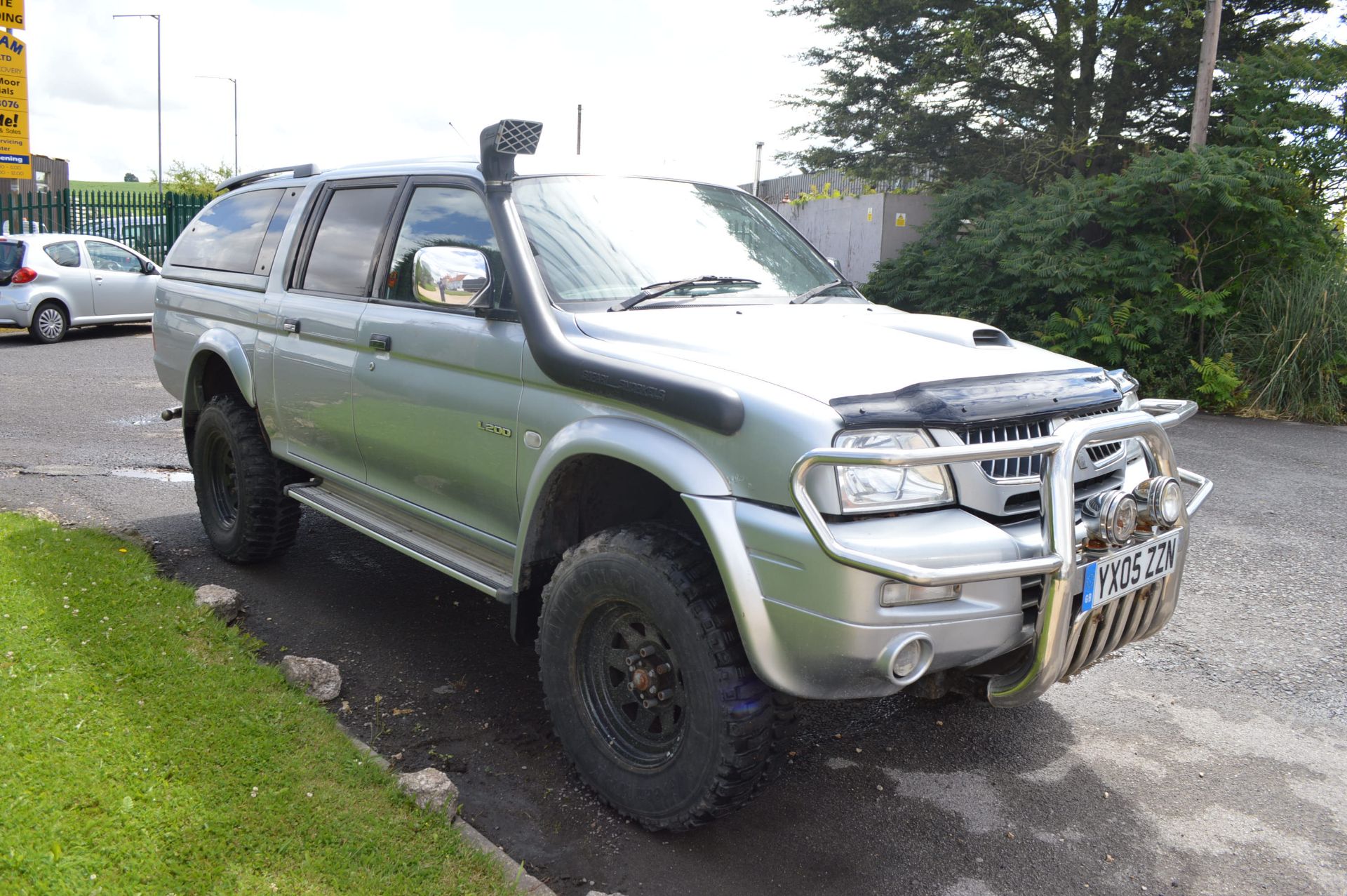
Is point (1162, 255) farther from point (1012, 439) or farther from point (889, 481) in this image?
point (889, 481)

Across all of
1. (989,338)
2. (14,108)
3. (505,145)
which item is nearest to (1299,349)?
(989,338)

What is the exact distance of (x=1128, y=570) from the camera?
9.63 feet

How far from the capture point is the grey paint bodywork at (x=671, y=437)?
2.67 metres

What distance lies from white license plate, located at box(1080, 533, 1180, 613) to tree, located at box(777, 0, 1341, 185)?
471 inches

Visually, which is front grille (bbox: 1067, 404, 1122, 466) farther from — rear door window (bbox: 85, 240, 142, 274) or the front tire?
rear door window (bbox: 85, 240, 142, 274)

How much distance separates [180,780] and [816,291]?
2.82 metres

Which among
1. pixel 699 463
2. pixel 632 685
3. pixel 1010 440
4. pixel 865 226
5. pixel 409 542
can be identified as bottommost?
pixel 632 685

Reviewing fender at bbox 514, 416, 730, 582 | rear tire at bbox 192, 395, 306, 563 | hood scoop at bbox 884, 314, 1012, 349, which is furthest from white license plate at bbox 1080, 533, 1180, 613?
rear tire at bbox 192, 395, 306, 563

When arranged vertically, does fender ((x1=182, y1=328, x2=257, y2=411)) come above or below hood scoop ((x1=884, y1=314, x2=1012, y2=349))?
below

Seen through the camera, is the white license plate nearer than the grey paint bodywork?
No

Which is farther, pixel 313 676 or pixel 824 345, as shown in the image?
pixel 313 676

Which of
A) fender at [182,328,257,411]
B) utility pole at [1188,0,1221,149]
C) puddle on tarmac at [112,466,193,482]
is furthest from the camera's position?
utility pole at [1188,0,1221,149]

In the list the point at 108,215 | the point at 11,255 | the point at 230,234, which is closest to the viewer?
the point at 230,234

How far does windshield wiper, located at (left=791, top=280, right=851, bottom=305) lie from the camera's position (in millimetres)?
3943
